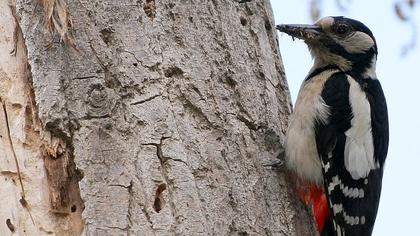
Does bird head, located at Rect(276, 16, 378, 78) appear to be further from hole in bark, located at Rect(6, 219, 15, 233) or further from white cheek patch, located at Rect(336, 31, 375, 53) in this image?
hole in bark, located at Rect(6, 219, 15, 233)

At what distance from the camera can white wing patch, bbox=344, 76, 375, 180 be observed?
9.09 feet

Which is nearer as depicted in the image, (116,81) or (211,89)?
(116,81)

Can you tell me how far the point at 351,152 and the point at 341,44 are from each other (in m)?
0.69

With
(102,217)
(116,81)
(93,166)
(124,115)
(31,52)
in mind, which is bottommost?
(102,217)

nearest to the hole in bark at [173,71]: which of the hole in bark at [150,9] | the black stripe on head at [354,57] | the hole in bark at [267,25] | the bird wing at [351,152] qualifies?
the hole in bark at [150,9]

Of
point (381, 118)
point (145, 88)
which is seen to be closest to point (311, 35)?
point (381, 118)

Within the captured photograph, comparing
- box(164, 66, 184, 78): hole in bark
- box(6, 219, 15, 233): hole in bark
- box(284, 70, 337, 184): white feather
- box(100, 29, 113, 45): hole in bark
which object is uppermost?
box(100, 29, 113, 45): hole in bark

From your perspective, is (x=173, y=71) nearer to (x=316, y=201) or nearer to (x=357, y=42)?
(x=316, y=201)

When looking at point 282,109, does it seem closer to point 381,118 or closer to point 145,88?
point 381,118

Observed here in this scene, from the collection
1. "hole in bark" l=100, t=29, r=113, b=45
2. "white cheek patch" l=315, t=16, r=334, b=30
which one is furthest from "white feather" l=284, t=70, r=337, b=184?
"hole in bark" l=100, t=29, r=113, b=45

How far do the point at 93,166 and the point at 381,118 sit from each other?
159cm

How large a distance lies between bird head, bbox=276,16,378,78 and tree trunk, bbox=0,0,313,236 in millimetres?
948

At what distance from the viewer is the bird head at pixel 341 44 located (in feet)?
10.5

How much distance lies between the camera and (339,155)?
9.12 ft
